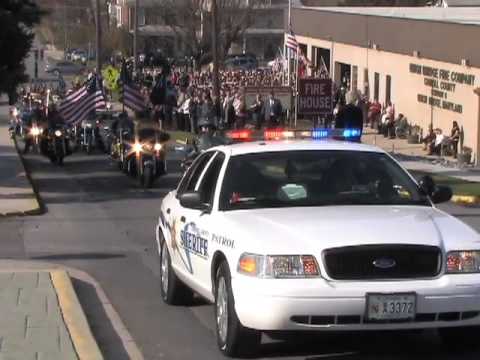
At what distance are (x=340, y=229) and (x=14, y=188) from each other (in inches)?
692

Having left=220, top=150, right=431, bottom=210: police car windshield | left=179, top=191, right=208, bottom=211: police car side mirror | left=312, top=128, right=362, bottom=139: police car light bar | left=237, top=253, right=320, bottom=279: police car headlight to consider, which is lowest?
left=237, top=253, right=320, bottom=279: police car headlight

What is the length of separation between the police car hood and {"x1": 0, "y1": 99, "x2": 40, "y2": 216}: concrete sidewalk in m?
12.4

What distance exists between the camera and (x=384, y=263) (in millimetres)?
8219

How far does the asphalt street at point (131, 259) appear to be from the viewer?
9.20 meters

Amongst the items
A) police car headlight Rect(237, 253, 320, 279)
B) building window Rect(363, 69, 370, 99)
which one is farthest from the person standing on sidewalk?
police car headlight Rect(237, 253, 320, 279)

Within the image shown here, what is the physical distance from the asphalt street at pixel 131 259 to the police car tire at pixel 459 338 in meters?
0.09

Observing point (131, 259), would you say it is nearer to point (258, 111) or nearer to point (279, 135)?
point (279, 135)

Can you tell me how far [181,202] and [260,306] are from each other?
6.19 feet

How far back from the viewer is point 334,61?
184ft

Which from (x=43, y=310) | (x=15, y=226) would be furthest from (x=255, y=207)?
(x=15, y=226)

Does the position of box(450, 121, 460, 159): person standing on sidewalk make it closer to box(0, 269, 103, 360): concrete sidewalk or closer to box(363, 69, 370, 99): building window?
box(363, 69, 370, 99): building window

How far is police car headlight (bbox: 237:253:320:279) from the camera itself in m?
8.21

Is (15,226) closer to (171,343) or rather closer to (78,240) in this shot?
(78,240)

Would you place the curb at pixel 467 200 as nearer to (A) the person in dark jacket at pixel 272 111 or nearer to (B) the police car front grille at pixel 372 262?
(A) the person in dark jacket at pixel 272 111
